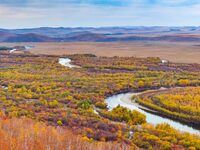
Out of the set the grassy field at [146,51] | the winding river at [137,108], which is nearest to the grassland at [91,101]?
the winding river at [137,108]

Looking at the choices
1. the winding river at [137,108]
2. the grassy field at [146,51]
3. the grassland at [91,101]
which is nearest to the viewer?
the grassland at [91,101]

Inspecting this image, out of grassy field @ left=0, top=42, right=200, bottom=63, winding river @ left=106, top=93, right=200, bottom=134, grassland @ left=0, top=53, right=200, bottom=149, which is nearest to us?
grassland @ left=0, top=53, right=200, bottom=149

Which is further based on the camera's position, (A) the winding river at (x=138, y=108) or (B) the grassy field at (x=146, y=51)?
(B) the grassy field at (x=146, y=51)

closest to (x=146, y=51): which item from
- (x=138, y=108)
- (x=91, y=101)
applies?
(x=138, y=108)

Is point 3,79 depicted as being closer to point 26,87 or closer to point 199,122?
point 26,87

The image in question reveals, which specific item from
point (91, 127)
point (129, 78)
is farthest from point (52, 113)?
point (129, 78)

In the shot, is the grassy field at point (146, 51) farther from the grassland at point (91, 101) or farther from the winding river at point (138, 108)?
the winding river at point (138, 108)

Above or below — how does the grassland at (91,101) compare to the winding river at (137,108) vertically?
above

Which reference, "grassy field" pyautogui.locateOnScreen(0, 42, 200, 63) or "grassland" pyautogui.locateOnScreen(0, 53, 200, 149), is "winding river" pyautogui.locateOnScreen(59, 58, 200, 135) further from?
"grassy field" pyautogui.locateOnScreen(0, 42, 200, 63)

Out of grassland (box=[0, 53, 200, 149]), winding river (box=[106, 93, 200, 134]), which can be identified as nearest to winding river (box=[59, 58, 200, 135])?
winding river (box=[106, 93, 200, 134])
